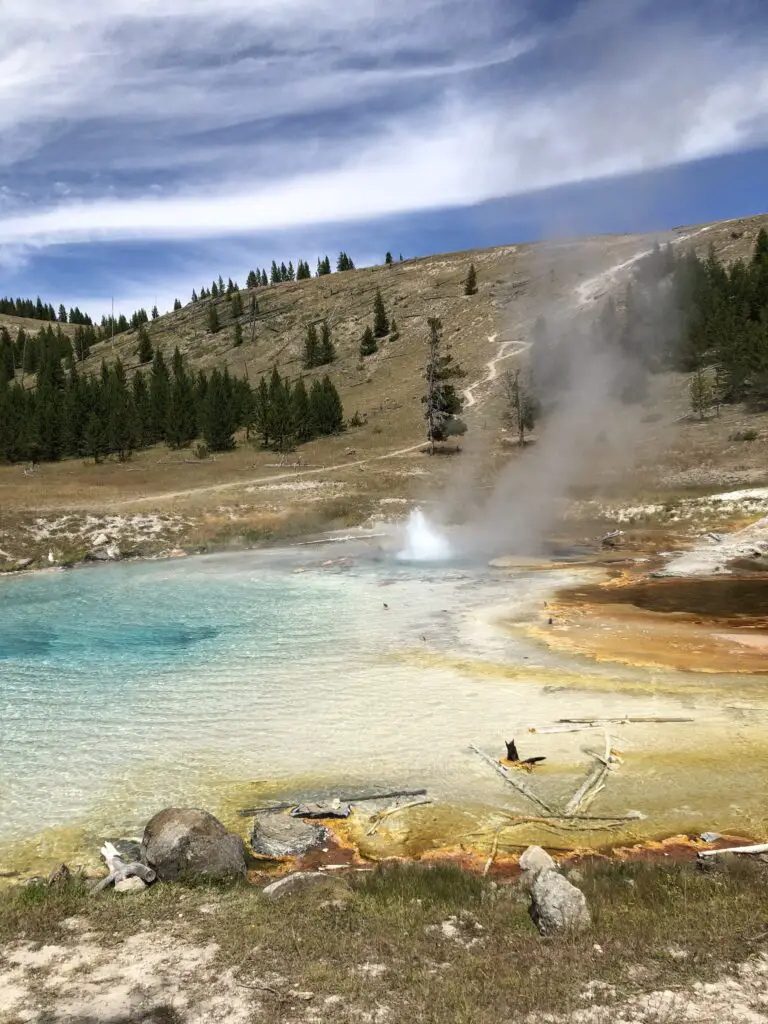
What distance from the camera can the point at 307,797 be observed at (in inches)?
496

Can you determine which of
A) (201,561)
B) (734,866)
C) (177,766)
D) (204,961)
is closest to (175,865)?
(204,961)

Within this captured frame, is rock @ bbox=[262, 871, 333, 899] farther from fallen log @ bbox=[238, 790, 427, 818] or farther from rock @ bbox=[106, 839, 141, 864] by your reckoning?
fallen log @ bbox=[238, 790, 427, 818]

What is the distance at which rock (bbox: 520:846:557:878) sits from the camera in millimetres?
9875

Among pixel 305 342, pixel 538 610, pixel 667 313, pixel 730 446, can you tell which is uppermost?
pixel 305 342

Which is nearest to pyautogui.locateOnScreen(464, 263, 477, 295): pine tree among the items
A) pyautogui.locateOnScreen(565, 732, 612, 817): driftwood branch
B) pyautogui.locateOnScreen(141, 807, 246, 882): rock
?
pyautogui.locateOnScreen(565, 732, 612, 817): driftwood branch

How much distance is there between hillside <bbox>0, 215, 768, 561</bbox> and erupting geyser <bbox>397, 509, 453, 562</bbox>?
3806 mm

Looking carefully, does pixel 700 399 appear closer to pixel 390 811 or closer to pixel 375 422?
pixel 375 422

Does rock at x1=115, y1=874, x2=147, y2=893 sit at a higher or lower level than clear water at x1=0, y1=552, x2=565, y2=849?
higher

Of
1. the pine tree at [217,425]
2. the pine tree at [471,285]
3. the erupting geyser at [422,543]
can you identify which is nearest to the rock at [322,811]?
the erupting geyser at [422,543]

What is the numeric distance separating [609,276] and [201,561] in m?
94.5

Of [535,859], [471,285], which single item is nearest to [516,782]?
[535,859]

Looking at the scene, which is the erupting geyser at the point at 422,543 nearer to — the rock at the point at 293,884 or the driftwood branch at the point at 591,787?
the driftwood branch at the point at 591,787

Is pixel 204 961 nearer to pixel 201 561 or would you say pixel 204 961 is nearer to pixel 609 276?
pixel 201 561

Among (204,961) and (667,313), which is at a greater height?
(667,313)
